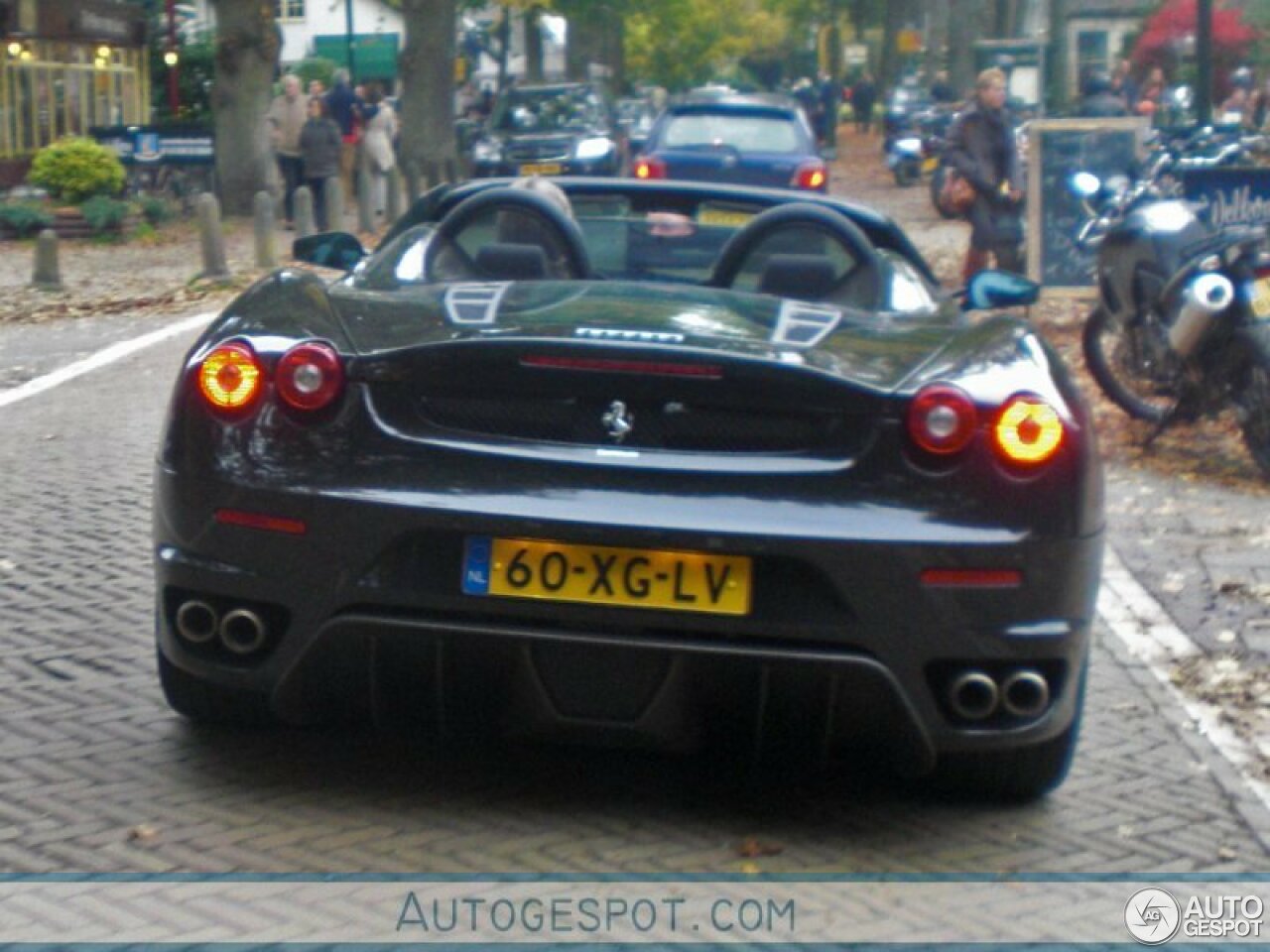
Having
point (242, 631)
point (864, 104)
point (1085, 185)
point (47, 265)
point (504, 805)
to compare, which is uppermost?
point (864, 104)

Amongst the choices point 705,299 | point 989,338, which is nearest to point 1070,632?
point 989,338

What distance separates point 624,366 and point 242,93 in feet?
77.8

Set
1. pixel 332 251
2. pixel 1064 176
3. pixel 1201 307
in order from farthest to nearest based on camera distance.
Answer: pixel 1064 176 < pixel 1201 307 < pixel 332 251

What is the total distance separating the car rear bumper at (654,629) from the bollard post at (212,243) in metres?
14.9

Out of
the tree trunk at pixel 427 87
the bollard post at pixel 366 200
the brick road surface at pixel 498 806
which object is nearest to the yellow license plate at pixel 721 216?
the brick road surface at pixel 498 806

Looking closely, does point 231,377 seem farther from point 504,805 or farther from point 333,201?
point 333,201

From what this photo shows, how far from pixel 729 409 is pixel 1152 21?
5149 centimetres

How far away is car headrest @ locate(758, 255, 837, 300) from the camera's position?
524 centimetres

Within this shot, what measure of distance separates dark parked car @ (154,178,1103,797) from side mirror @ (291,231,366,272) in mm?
1773

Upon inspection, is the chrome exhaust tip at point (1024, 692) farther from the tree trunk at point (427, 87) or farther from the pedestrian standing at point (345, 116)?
the pedestrian standing at point (345, 116)

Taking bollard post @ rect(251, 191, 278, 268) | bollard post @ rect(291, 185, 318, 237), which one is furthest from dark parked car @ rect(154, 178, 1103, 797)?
bollard post @ rect(291, 185, 318, 237)

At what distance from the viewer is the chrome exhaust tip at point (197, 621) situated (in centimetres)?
453

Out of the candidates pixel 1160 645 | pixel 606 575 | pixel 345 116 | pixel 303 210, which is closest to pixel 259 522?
pixel 606 575

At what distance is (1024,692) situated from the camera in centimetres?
438
